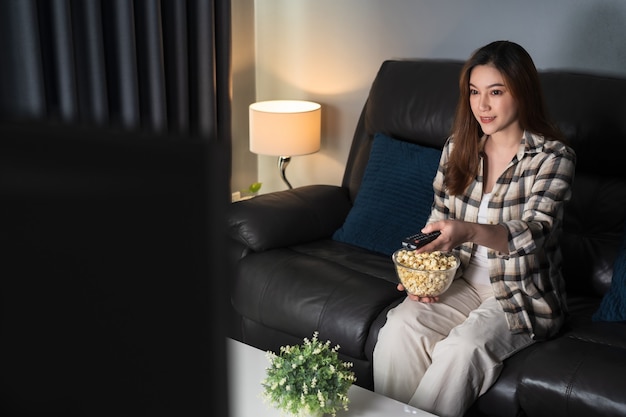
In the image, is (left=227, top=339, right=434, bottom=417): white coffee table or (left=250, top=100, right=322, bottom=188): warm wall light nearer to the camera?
(left=227, top=339, right=434, bottom=417): white coffee table

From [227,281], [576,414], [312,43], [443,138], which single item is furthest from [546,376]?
[312,43]

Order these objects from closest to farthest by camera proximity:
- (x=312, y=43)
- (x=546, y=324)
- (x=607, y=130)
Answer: (x=546, y=324)
(x=607, y=130)
(x=312, y=43)

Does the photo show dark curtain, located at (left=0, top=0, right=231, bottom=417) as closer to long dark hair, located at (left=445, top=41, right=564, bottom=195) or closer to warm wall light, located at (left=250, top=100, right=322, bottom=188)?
long dark hair, located at (left=445, top=41, right=564, bottom=195)

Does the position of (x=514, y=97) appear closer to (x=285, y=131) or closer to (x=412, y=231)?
(x=412, y=231)

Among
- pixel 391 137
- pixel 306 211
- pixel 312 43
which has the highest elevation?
pixel 312 43

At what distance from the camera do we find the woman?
6.27ft

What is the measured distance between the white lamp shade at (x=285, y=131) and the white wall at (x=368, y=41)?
24 centimetres

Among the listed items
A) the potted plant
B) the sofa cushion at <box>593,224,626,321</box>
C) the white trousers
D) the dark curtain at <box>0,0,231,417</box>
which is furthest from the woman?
the dark curtain at <box>0,0,231,417</box>

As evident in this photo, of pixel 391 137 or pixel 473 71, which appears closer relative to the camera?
pixel 473 71

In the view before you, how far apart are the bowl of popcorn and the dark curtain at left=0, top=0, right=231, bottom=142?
98 centimetres

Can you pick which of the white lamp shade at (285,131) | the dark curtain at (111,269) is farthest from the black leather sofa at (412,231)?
the dark curtain at (111,269)

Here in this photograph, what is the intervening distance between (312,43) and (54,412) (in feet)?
10.9

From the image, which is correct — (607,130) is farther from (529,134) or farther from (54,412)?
(54,412)

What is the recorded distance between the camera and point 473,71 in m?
2.10
